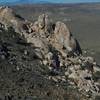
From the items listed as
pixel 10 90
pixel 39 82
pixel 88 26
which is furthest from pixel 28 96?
pixel 88 26

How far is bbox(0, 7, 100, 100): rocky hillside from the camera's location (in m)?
18.1

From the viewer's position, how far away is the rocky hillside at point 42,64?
59.3 feet

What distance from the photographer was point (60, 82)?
65.8 feet

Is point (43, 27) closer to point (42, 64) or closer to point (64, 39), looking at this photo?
point (64, 39)

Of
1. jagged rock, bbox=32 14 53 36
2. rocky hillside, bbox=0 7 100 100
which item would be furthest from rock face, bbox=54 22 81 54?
jagged rock, bbox=32 14 53 36

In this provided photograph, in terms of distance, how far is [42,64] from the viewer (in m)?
21.2

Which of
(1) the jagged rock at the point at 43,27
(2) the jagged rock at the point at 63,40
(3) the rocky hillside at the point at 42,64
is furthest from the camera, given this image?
(1) the jagged rock at the point at 43,27

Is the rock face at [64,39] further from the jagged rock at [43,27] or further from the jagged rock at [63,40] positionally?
the jagged rock at [43,27]

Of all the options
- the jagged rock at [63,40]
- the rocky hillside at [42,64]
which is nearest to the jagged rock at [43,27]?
the rocky hillside at [42,64]

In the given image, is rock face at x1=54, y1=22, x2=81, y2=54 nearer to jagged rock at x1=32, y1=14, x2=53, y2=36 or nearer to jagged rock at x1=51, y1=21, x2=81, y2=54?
jagged rock at x1=51, y1=21, x2=81, y2=54

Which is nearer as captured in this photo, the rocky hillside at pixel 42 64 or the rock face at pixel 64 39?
the rocky hillside at pixel 42 64

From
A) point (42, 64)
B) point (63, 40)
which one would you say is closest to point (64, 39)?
point (63, 40)

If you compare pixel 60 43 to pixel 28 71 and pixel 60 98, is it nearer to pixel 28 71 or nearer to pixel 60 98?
pixel 28 71

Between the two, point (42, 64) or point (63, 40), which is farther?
point (63, 40)
